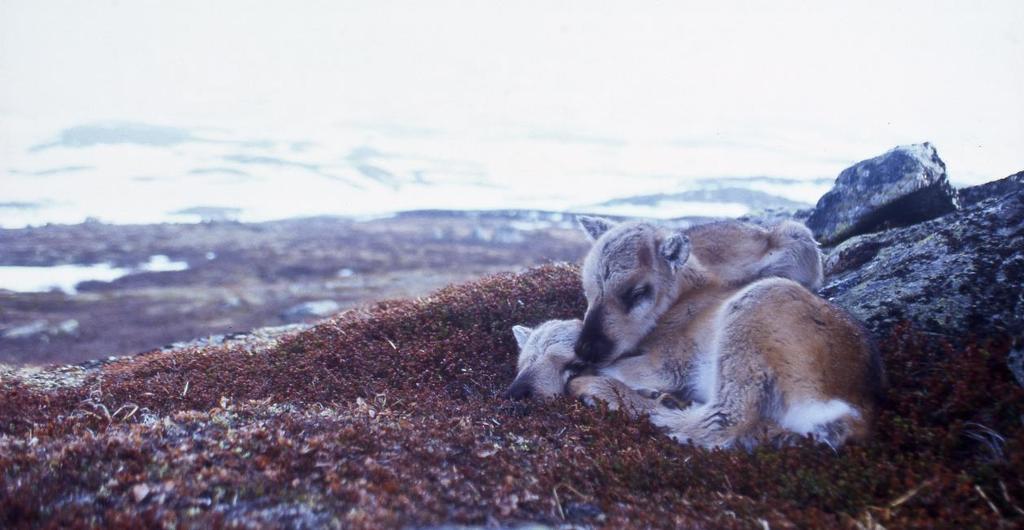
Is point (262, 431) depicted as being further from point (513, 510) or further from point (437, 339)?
point (437, 339)

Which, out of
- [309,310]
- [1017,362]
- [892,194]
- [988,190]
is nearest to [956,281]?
[1017,362]

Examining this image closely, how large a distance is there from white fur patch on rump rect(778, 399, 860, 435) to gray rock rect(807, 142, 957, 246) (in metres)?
7.23

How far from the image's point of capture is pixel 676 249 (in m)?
7.50

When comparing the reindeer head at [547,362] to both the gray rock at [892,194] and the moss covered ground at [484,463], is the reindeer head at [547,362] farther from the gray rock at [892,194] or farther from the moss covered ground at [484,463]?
the gray rock at [892,194]

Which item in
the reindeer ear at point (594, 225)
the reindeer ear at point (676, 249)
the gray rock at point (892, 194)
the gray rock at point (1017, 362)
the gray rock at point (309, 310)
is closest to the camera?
the gray rock at point (1017, 362)

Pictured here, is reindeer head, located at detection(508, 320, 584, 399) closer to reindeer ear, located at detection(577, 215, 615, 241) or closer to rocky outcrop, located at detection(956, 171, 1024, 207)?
reindeer ear, located at detection(577, 215, 615, 241)

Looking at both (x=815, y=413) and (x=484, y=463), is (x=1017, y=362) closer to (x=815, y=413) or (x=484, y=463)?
(x=815, y=413)

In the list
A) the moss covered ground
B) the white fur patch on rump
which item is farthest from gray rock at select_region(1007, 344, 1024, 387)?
the white fur patch on rump

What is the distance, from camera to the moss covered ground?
4.26 meters

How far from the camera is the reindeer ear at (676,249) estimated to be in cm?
742

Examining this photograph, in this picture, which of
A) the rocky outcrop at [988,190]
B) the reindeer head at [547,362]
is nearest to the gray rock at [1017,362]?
the reindeer head at [547,362]

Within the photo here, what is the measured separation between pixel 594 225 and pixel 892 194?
5799 millimetres

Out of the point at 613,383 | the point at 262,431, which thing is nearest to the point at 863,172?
the point at 613,383

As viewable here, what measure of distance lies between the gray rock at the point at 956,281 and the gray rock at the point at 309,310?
1592cm
